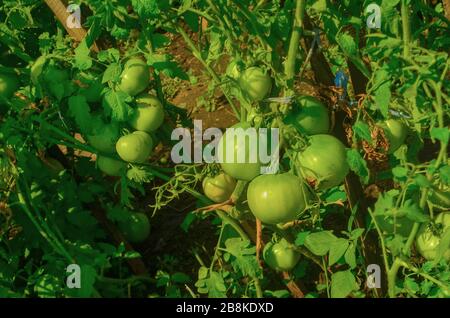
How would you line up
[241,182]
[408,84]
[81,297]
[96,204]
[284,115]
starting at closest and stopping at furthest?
[408,84], [284,115], [241,182], [81,297], [96,204]

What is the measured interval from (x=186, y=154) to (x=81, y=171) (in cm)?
75

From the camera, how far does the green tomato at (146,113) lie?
6.32 ft

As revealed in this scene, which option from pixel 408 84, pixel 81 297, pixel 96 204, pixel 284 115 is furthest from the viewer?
pixel 96 204

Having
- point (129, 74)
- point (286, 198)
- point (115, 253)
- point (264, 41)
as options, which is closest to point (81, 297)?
point (115, 253)

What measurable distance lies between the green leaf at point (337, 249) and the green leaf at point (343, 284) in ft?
0.43

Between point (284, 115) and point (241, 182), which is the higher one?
point (284, 115)

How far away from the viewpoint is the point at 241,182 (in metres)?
1.83

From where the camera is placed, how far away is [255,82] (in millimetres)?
1574

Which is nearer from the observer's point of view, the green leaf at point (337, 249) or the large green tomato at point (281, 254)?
the green leaf at point (337, 249)

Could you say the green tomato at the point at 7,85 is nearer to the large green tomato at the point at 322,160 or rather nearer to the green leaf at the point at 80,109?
the green leaf at the point at 80,109

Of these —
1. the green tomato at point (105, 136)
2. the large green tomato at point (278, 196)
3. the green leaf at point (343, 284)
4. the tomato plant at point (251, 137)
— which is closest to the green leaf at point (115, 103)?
the tomato plant at point (251, 137)

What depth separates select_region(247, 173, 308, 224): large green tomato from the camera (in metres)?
1.50

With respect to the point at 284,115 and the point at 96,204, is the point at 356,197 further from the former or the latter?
the point at 96,204

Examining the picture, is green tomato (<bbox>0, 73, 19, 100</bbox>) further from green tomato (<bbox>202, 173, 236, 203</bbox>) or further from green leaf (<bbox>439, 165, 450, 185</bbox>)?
green leaf (<bbox>439, 165, 450, 185</bbox>)
